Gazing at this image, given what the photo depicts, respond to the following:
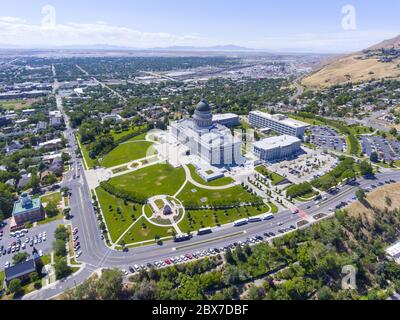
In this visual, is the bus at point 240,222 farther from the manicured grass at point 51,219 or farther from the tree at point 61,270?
the manicured grass at point 51,219

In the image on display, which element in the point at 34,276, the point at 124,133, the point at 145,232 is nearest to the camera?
the point at 34,276

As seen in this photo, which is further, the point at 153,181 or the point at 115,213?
the point at 153,181

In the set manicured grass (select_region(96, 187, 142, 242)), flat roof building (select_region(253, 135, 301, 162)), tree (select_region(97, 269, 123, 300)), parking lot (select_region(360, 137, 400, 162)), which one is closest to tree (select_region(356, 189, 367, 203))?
flat roof building (select_region(253, 135, 301, 162))

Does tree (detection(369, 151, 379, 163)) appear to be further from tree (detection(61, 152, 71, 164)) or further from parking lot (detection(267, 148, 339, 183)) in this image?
tree (detection(61, 152, 71, 164))

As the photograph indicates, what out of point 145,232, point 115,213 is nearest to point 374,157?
point 145,232

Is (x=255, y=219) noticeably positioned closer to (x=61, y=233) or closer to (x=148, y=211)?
(x=148, y=211)
